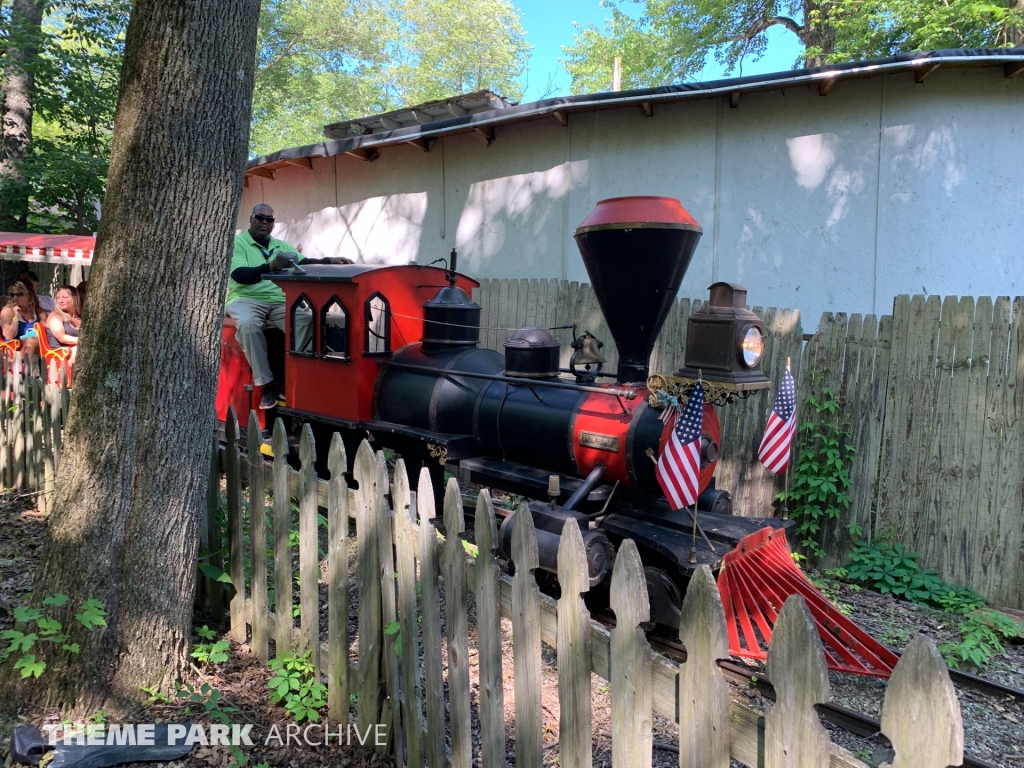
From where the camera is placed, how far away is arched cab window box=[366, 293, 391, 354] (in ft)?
18.9

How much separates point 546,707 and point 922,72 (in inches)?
260

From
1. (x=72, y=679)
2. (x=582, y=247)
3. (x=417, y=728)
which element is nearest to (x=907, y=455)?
(x=582, y=247)

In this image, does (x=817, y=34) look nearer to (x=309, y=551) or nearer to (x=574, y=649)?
(x=309, y=551)

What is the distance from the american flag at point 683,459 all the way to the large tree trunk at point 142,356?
247 centimetres

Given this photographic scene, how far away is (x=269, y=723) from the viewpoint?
9.91ft

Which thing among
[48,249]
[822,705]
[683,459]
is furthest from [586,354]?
[48,249]

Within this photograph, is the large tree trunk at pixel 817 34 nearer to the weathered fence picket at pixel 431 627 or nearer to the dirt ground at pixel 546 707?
the dirt ground at pixel 546 707

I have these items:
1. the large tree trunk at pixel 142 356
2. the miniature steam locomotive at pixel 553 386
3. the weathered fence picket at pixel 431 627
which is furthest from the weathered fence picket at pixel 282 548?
the miniature steam locomotive at pixel 553 386

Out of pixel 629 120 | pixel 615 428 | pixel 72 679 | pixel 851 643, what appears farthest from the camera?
pixel 629 120

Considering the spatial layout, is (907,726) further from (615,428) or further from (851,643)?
(615,428)

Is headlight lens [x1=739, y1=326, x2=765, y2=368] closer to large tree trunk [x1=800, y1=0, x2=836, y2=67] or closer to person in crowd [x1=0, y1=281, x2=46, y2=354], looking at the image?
person in crowd [x1=0, y1=281, x2=46, y2=354]

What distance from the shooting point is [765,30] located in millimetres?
20328

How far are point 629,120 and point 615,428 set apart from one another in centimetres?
519

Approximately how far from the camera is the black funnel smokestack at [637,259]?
13.8 feet
